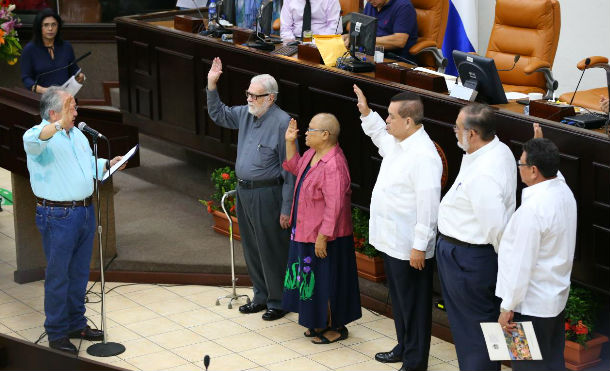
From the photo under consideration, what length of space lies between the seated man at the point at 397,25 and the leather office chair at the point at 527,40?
0.65 m

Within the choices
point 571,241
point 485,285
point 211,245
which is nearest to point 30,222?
point 211,245

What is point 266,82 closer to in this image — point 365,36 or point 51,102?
point 365,36

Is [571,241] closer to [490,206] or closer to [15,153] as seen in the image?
[490,206]

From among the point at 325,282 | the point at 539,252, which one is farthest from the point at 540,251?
the point at 325,282

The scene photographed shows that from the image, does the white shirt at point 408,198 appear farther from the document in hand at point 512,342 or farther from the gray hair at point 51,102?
the gray hair at point 51,102

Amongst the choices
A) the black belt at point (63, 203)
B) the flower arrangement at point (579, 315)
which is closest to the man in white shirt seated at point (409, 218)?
the flower arrangement at point (579, 315)

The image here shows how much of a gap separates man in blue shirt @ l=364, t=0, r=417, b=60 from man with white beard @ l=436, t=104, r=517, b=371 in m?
3.37

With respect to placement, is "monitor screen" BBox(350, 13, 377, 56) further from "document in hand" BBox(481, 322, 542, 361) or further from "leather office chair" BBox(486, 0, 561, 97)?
"document in hand" BBox(481, 322, 542, 361)

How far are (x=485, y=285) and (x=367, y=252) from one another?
1675 mm

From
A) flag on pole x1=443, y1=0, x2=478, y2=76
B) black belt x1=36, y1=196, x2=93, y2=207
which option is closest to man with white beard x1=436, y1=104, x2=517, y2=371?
black belt x1=36, y1=196, x2=93, y2=207

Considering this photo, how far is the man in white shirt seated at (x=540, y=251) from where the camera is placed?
491 centimetres

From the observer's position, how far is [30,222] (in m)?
7.49

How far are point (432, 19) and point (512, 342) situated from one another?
4339mm

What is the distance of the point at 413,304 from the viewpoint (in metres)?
5.88
